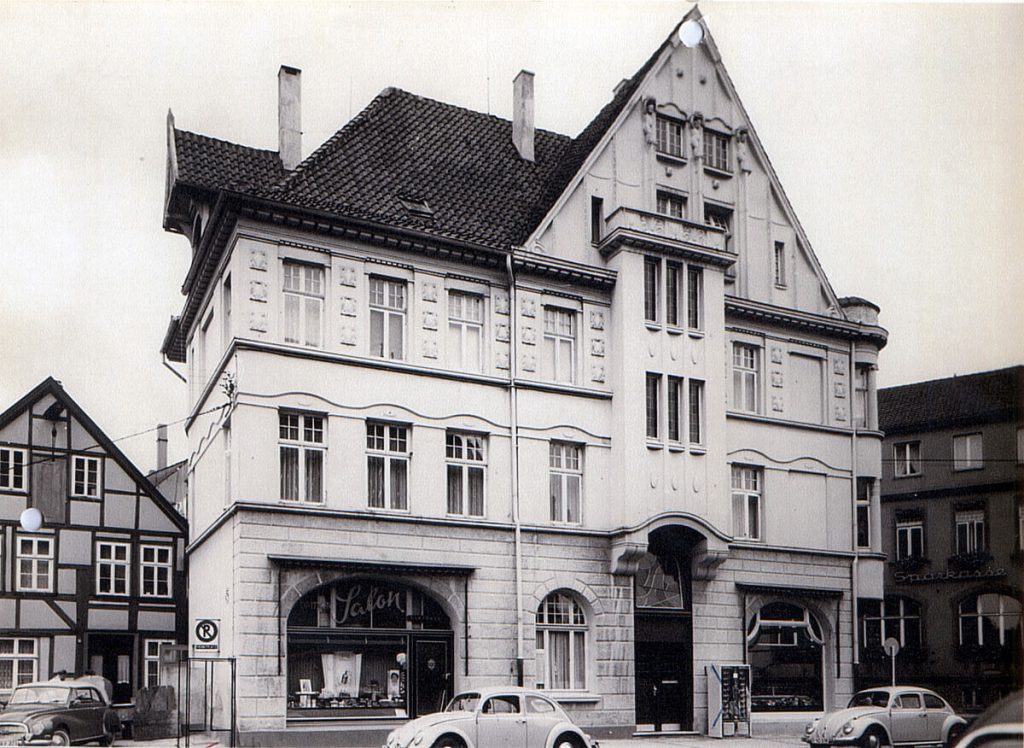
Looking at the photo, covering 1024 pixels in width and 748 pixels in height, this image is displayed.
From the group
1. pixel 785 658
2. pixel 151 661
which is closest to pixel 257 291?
pixel 151 661

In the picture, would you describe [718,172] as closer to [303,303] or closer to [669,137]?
[669,137]

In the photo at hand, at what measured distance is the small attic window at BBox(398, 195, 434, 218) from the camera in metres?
24.2

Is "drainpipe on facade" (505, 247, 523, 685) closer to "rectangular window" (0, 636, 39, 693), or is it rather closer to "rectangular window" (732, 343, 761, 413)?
"rectangular window" (732, 343, 761, 413)

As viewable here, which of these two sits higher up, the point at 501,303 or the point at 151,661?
the point at 501,303

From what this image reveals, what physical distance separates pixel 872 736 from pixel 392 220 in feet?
41.2

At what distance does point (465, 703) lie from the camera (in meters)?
18.2

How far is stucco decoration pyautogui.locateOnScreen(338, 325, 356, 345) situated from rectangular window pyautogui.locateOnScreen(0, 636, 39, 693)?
949 centimetres

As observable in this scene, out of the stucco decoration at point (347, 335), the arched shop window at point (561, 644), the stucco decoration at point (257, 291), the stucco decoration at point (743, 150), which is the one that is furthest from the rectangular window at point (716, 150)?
the stucco decoration at point (257, 291)

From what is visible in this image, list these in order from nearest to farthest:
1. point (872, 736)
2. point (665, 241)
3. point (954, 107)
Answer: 1. point (954, 107)
2. point (872, 736)
3. point (665, 241)

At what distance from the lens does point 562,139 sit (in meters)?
28.9

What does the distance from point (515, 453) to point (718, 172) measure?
26.4ft

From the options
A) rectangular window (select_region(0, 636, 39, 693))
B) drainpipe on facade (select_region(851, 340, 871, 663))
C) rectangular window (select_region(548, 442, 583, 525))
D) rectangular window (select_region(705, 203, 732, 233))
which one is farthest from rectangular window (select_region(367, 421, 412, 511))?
drainpipe on facade (select_region(851, 340, 871, 663))

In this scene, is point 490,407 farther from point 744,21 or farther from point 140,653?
point 140,653

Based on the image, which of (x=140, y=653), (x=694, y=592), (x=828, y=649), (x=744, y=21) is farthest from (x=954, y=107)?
(x=140, y=653)
